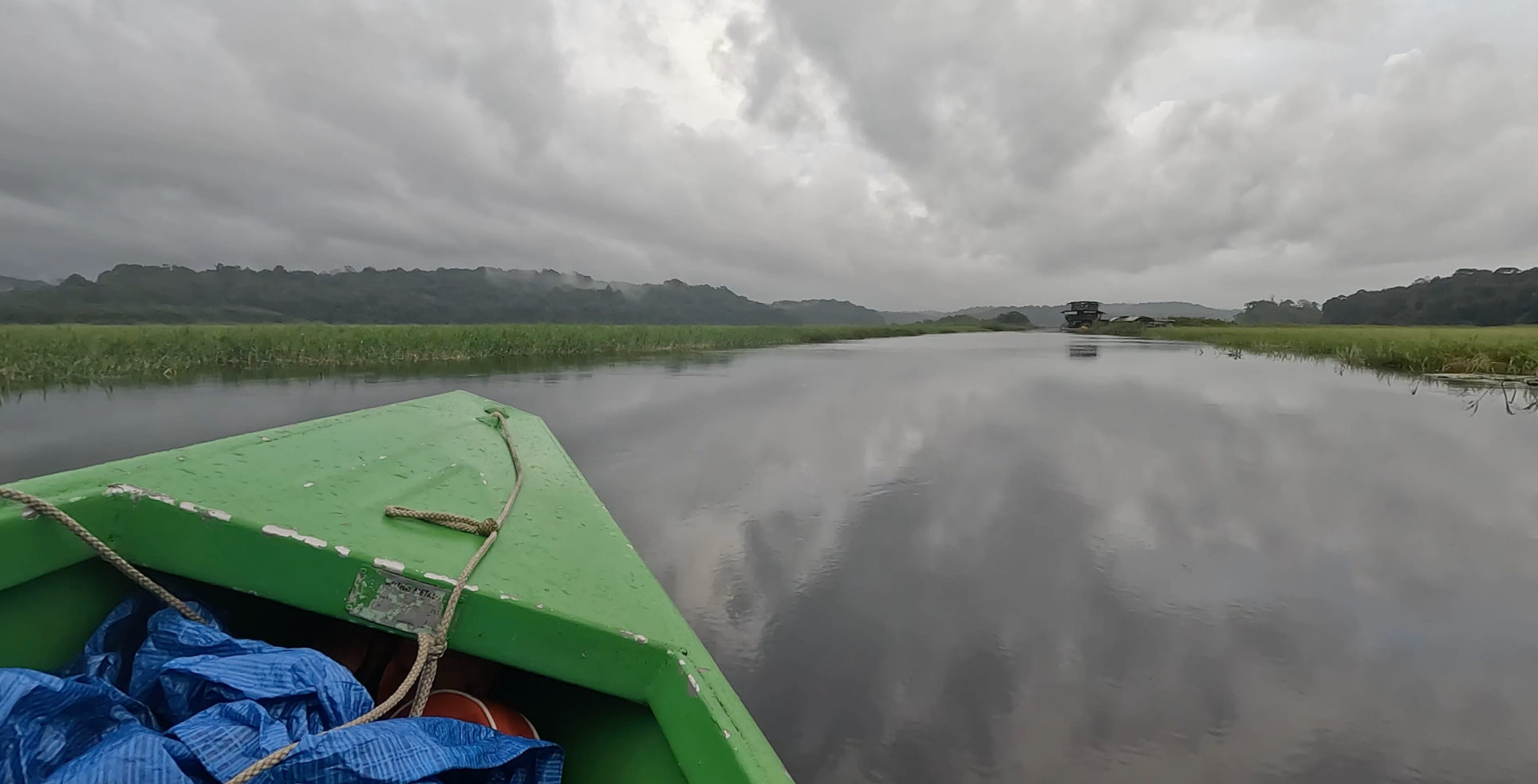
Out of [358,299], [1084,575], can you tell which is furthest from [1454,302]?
[358,299]

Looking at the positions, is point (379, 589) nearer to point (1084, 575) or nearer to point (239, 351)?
point (1084, 575)

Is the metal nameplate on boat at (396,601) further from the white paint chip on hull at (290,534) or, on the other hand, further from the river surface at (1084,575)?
the river surface at (1084,575)

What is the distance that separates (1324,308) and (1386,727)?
8487 centimetres

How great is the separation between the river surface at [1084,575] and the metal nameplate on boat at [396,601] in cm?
123

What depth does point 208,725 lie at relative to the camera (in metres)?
1.04

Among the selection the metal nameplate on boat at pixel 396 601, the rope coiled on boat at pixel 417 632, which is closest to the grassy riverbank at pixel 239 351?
the rope coiled on boat at pixel 417 632

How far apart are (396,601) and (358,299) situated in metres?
121

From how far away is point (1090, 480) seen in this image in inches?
203

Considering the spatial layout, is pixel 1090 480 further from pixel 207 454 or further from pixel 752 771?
pixel 207 454

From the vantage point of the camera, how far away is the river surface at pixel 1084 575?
213 centimetres

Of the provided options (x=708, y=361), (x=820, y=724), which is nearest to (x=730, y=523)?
(x=820, y=724)

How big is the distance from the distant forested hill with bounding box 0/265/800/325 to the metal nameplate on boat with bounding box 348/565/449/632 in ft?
268

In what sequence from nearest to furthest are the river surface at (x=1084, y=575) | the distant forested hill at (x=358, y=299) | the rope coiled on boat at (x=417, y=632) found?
the rope coiled on boat at (x=417, y=632) < the river surface at (x=1084, y=575) < the distant forested hill at (x=358, y=299)

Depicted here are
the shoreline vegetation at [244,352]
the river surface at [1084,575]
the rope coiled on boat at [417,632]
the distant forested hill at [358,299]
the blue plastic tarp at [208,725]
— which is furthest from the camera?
the distant forested hill at [358,299]
